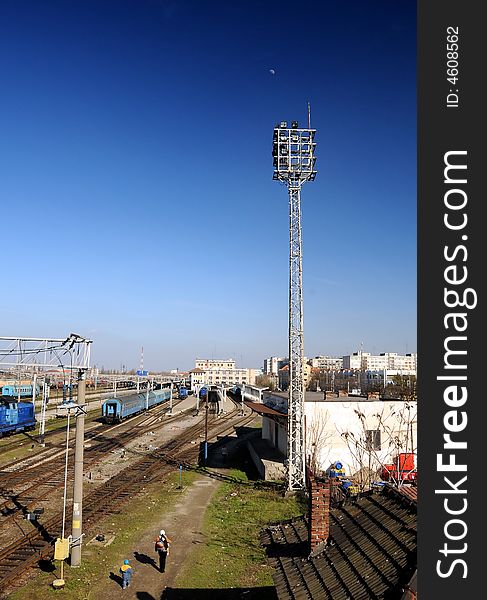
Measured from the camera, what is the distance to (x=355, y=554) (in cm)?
970

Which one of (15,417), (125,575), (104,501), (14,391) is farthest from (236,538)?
(14,391)

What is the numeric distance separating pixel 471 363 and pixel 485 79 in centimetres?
304

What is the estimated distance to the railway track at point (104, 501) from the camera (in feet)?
56.6

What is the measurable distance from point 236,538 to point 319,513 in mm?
11158

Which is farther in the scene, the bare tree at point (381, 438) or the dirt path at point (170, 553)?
the bare tree at point (381, 438)

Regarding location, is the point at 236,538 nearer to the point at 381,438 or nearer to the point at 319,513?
the point at 319,513

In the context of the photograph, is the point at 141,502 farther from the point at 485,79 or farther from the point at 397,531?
the point at 485,79

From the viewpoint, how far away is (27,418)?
153ft

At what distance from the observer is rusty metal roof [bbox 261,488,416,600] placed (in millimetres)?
8509

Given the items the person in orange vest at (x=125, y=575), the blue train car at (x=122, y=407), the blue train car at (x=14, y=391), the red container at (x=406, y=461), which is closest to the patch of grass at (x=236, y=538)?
the person in orange vest at (x=125, y=575)

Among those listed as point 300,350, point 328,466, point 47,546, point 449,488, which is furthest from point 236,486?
point 449,488

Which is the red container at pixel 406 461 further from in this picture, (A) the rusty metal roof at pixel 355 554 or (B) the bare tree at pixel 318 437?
(A) the rusty metal roof at pixel 355 554

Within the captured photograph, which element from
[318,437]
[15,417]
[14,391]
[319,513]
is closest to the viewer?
[319,513]

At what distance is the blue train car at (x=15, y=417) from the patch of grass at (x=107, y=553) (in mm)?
20939
